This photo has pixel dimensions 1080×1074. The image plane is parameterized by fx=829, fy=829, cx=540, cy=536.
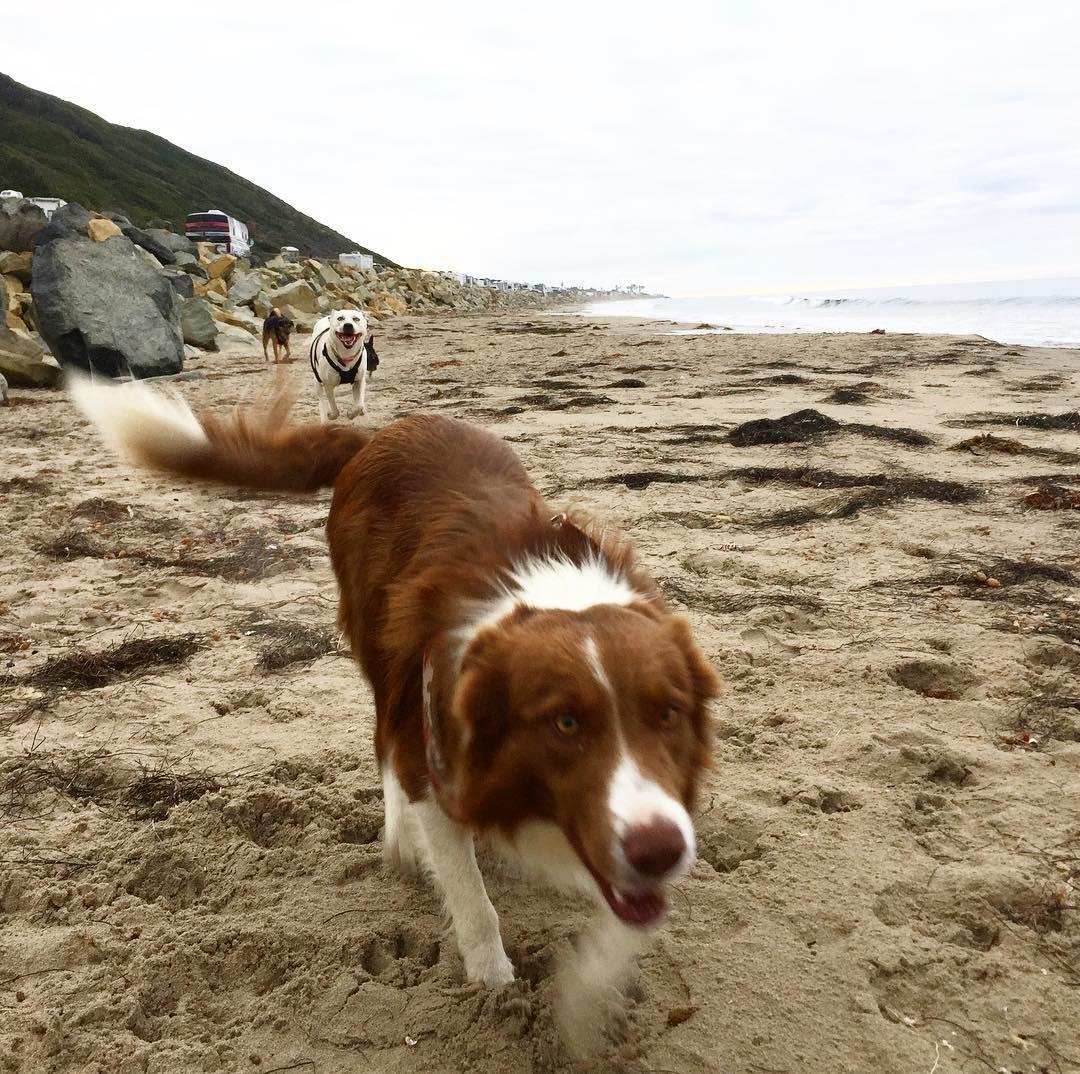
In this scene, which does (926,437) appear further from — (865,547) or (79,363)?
(79,363)

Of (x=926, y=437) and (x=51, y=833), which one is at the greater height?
(x=926, y=437)

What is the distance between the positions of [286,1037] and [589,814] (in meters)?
1.04

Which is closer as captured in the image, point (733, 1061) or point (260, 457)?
point (733, 1061)

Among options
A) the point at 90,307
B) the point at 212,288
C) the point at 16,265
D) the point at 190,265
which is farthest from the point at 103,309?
the point at 190,265

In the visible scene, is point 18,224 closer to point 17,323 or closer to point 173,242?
point 17,323

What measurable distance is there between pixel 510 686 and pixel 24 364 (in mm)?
12295

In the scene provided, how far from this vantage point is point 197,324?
1686 centimetres

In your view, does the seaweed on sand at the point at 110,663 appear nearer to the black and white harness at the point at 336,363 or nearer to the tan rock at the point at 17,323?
the black and white harness at the point at 336,363

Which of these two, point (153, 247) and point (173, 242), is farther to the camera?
point (173, 242)

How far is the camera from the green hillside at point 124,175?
223ft

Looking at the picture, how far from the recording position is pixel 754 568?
4.67 metres

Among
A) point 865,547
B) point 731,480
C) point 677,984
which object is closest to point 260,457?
point 677,984

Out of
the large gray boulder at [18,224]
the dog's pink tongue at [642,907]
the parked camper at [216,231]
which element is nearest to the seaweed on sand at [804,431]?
the dog's pink tongue at [642,907]

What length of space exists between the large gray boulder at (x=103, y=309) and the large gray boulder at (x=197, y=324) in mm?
2750
